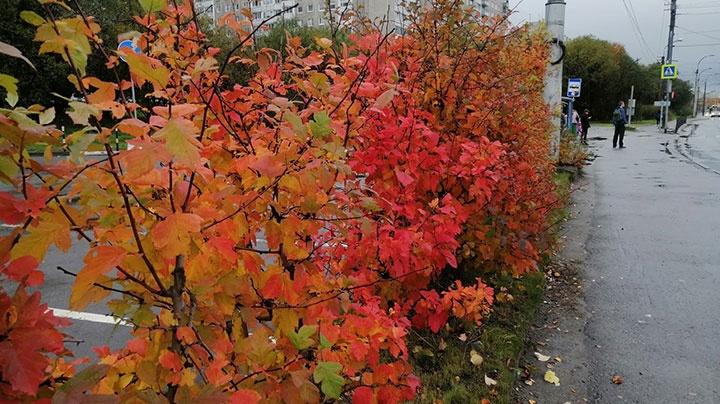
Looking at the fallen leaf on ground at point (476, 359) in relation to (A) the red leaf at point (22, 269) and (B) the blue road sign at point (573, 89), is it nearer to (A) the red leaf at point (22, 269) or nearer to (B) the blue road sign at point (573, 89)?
(A) the red leaf at point (22, 269)

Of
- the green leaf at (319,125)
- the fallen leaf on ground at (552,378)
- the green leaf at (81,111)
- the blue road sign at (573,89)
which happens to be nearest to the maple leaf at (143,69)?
the green leaf at (81,111)

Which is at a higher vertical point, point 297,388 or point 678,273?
point 297,388

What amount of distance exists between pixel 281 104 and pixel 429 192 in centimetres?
242

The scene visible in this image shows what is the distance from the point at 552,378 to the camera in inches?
146

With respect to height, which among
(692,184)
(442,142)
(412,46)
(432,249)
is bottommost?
(692,184)

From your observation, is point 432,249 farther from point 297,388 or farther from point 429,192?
point 297,388

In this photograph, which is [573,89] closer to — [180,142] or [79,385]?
[180,142]

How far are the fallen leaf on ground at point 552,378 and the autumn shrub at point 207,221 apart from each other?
77 centimetres

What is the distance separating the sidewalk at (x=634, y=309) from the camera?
3658 millimetres

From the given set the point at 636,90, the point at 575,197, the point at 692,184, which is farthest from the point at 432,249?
the point at 636,90

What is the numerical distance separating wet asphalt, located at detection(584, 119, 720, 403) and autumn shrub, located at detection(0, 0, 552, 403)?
1.37m

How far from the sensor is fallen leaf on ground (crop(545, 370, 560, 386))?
366 centimetres

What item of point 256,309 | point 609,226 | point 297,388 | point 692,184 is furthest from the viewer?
point 692,184

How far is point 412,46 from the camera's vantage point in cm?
417
